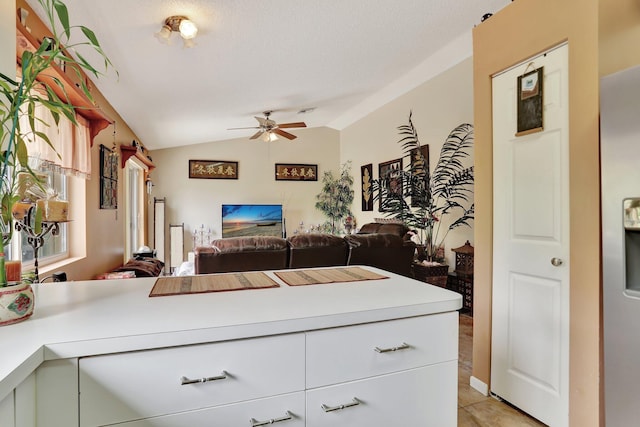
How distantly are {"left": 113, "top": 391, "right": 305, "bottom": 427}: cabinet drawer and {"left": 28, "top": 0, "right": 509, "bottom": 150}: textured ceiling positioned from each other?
2190 mm

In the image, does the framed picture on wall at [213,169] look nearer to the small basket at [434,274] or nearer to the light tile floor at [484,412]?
the small basket at [434,274]

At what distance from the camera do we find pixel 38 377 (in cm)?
68

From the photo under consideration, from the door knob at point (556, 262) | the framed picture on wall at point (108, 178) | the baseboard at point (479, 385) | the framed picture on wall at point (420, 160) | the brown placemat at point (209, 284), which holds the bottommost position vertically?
the baseboard at point (479, 385)

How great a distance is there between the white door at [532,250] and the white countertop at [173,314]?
92cm

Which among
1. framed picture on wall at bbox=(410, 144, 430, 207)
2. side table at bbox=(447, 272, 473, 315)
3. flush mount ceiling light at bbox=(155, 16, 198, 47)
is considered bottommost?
side table at bbox=(447, 272, 473, 315)

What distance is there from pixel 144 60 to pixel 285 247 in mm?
1908

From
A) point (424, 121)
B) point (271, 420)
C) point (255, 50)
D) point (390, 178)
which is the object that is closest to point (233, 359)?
point (271, 420)

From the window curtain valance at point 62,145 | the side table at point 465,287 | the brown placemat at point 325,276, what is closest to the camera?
the brown placemat at point 325,276

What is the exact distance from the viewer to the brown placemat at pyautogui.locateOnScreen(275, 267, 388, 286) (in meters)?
1.32

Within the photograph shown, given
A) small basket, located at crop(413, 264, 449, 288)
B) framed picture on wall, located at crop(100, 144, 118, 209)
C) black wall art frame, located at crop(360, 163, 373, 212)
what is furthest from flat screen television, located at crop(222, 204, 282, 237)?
small basket, located at crop(413, 264, 449, 288)

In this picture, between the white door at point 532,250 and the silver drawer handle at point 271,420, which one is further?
the white door at point 532,250

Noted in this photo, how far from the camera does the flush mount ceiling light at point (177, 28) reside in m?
2.20

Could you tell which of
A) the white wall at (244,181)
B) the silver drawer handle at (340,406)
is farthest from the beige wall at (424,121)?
the silver drawer handle at (340,406)

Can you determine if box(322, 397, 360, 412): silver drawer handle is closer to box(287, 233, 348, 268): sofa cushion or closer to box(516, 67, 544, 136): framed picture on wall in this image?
box(516, 67, 544, 136): framed picture on wall
